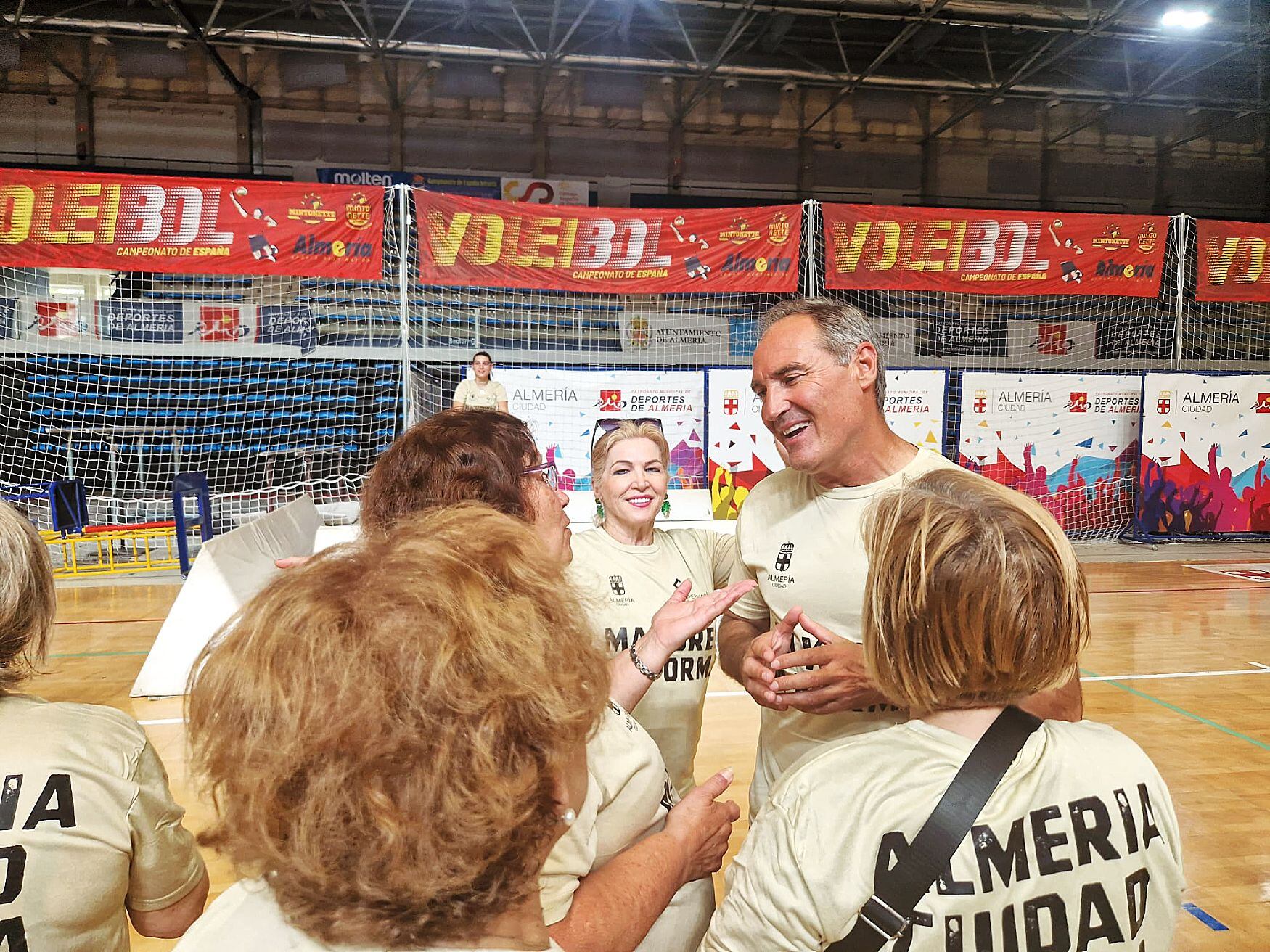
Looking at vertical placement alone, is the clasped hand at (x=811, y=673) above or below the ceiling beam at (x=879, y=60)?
below

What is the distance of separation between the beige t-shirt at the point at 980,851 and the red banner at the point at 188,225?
7.75 m

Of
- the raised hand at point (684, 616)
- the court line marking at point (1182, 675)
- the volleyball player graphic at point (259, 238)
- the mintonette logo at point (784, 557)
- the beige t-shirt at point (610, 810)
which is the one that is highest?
the volleyball player graphic at point (259, 238)

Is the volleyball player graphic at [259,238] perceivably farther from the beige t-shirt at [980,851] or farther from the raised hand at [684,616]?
the beige t-shirt at [980,851]

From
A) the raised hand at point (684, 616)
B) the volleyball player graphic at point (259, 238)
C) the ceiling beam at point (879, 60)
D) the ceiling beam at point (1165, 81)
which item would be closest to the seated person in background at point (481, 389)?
the volleyball player graphic at point (259, 238)

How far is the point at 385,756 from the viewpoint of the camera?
694mm

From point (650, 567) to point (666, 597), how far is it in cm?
11

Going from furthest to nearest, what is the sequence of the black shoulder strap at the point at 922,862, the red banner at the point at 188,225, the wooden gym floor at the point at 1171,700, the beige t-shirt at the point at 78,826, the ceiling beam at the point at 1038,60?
the ceiling beam at the point at 1038,60, the red banner at the point at 188,225, the wooden gym floor at the point at 1171,700, the beige t-shirt at the point at 78,826, the black shoulder strap at the point at 922,862

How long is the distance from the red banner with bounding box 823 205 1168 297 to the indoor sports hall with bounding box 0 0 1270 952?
4 cm

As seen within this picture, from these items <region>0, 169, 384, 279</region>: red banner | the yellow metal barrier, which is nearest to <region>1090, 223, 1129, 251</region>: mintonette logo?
<region>0, 169, 384, 279</region>: red banner

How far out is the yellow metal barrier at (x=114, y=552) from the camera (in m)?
7.71

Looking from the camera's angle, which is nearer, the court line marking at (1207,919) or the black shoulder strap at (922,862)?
the black shoulder strap at (922,862)

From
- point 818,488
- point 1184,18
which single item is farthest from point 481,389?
point 1184,18

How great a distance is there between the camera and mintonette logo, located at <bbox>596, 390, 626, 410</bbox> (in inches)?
350

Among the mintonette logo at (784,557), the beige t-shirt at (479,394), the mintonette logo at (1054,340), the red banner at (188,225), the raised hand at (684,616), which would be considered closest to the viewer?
the raised hand at (684,616)
